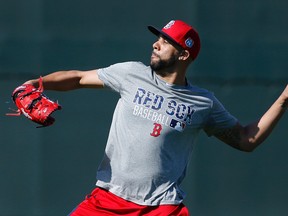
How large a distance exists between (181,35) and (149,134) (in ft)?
2.01

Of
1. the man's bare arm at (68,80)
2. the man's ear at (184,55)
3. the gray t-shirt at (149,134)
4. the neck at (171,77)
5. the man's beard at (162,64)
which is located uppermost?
the man's ear at (184,55)

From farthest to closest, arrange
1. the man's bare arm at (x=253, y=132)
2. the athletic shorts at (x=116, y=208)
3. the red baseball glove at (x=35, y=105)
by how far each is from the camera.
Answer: the man's bare arm at (x=253, y=132)
the athletic shorts at (x=116, y=208)
the red baseball glove at (x=35, y=105)

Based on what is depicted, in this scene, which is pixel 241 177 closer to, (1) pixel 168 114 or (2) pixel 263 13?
(2) pixel 263 13

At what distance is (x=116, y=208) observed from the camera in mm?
4797

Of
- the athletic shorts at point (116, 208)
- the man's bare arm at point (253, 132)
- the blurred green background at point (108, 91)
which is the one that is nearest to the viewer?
the athletic shorts at point (116, 208)

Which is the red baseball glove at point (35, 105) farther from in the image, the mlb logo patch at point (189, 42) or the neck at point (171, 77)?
the mlb logo patch at point (189, 42)

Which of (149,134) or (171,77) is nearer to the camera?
(149,134)

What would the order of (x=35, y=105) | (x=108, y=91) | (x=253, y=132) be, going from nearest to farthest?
(x=35, y=105), (x=253, y=132), (x=108, y=91)

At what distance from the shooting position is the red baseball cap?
496 cm

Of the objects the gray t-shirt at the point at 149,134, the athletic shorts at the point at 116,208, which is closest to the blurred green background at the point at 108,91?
the gray t-shirt at the point at 149,134

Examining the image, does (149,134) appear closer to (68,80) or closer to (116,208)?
(116,208)

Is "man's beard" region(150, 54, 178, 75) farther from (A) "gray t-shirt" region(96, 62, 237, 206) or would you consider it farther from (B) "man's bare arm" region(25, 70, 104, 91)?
(B) "man's bare arm" region(25, 70, 104, 91)

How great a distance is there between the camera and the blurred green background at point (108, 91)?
631 cm

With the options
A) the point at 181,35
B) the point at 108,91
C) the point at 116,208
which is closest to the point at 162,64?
the point at 181,35
